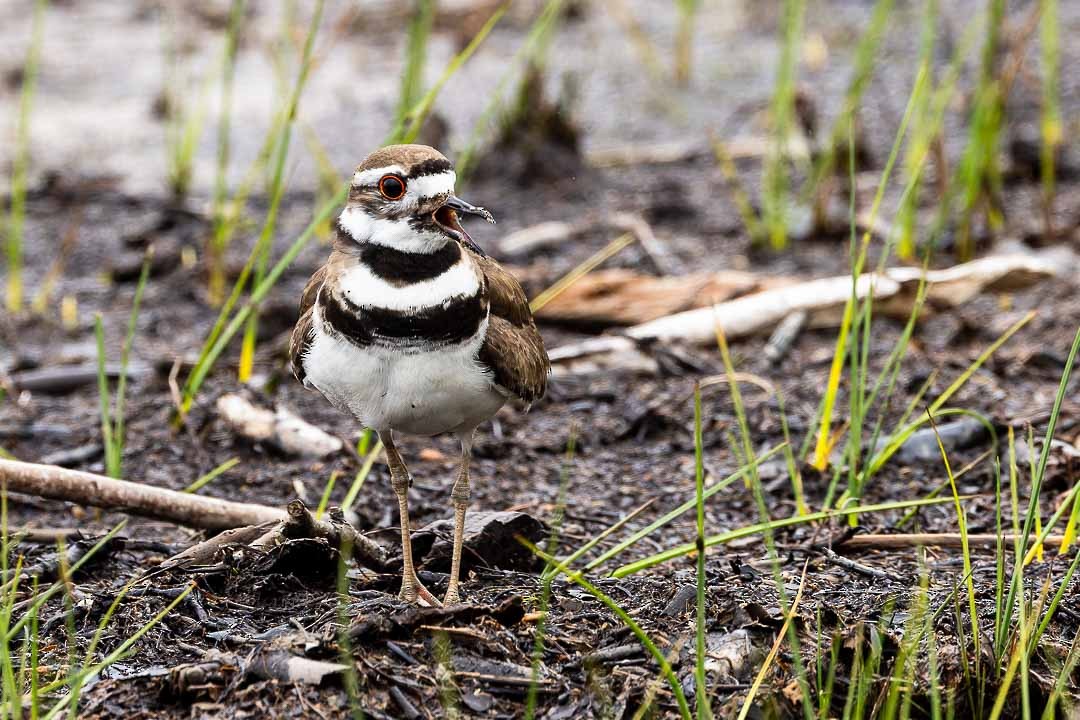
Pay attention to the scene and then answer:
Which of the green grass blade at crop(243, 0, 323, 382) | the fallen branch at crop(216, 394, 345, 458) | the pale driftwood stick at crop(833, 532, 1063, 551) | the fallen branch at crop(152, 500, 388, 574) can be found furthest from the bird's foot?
the green grass blade at crop(243, 0, 323, 382)

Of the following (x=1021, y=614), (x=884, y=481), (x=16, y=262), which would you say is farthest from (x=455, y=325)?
(x=16, y=262)

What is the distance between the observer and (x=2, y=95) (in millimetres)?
9438

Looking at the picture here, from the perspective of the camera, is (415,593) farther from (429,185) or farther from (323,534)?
(429,185)

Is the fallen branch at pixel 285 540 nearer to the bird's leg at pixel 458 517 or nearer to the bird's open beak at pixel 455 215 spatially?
the bird's leg at pixel 458 517

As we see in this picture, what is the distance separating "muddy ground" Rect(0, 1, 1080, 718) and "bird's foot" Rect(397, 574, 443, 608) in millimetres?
Result: 95

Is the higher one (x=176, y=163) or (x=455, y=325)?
(x=455, y=325)

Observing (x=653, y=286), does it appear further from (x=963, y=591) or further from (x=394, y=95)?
(x=394, y=95)

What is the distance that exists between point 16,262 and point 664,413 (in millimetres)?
2918

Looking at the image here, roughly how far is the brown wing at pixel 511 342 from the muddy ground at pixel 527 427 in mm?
511

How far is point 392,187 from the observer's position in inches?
129

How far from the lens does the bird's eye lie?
3262mm

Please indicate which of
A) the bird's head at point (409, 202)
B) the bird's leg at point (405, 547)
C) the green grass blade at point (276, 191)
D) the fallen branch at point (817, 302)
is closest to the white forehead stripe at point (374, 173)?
the bird's head at point (409, 202)

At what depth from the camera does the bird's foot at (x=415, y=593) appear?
334 cm

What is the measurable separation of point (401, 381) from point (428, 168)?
507mm
